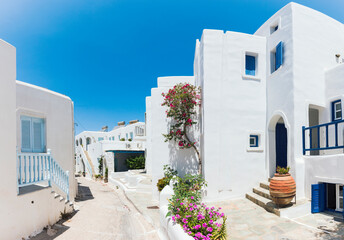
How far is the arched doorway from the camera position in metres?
8.89

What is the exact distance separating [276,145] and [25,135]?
34.5ft

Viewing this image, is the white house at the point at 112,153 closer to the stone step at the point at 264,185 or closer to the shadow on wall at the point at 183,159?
the shadow on wall at the point at 183,159

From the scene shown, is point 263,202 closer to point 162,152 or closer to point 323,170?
point 323,170

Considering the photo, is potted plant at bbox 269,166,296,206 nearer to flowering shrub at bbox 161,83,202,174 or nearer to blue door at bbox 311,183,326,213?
blue door at bbox 311,183,326,213

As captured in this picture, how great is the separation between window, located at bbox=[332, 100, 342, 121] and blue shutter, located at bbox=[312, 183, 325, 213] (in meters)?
3.06

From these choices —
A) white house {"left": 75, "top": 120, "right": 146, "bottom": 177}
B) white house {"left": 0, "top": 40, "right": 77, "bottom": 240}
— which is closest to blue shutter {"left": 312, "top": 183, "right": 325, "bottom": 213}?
white house {"left": 0, "top": 40, "right": 77, "bottom": 240}

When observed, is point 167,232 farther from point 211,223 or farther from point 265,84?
point 265,84

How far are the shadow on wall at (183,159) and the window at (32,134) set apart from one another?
18.4 ft

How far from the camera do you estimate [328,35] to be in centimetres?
860

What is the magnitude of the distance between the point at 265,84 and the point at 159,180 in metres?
6.63

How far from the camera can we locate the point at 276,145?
9094mm

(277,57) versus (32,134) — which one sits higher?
(277,57)

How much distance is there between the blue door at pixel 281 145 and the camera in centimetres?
900

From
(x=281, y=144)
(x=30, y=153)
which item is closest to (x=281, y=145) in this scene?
(x=281, y=144)
